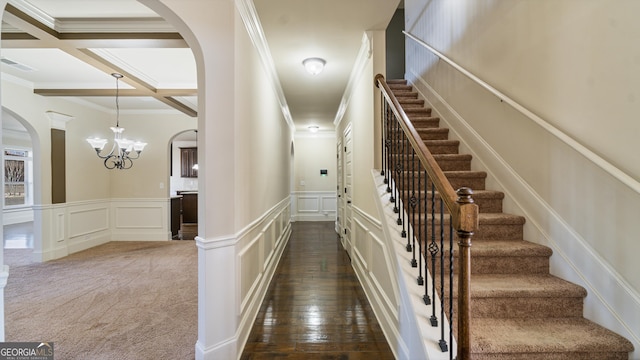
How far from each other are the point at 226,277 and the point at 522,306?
196 centimetres

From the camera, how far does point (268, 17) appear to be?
250 cm

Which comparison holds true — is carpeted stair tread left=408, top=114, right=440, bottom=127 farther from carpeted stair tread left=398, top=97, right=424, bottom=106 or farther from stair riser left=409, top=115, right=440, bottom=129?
carpeted stair tread left=398, top=97, right=424, bottom=106

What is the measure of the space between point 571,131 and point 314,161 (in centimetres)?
667

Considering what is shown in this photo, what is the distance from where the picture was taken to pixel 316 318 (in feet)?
8.17

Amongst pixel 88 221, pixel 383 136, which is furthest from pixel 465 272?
pixel 88 221

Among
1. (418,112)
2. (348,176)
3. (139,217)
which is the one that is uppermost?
(418,112)

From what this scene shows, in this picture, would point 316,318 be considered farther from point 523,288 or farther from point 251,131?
point 251,131

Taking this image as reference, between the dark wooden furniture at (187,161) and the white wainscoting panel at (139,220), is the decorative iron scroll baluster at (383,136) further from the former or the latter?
the dark wooden furniture at (187,161)

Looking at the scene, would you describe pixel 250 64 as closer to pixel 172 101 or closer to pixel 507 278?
pixel 507 278

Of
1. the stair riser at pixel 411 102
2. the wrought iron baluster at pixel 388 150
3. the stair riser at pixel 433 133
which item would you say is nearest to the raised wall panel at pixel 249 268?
the wrought iron baluster at pixel 388 150

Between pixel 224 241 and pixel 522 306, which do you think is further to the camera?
pixel 224 241

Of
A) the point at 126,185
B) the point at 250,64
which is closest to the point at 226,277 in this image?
the point at 250,64

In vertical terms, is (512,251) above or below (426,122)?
below

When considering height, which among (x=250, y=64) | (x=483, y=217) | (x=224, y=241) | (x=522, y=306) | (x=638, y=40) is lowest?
(x=522, y=306)
